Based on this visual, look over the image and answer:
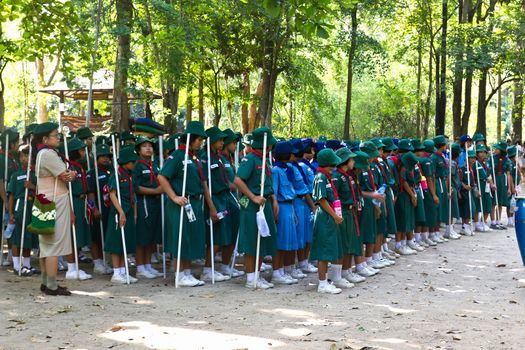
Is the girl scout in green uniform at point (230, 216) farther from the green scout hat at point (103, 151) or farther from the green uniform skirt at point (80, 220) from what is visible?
the green uniform skirt at point (80, 220)

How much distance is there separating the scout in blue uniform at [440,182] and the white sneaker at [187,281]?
597 cm

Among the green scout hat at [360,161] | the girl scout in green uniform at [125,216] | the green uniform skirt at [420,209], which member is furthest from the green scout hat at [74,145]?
the green uniform skirt at [420,209]

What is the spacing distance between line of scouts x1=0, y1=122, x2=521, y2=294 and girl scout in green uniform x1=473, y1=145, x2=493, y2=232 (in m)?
3.71

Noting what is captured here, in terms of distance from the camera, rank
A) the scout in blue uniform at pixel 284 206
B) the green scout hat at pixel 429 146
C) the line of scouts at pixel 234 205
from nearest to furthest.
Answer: the line of scouts at pixel 234 205, the scout in blue uniform at pixel 284 206, the green scout hat at pixel 429 146

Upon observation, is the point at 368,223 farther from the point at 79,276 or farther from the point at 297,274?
the point at 79,276

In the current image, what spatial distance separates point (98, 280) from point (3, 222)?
83.1 inches

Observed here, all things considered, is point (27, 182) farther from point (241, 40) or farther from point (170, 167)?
point (241, 40)

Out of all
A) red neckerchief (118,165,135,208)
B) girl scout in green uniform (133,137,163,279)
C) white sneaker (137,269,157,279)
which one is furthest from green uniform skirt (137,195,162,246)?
white sneaker (137,269,157,279)

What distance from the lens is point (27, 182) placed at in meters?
9.70

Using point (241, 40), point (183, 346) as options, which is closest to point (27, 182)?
point (183, 346)

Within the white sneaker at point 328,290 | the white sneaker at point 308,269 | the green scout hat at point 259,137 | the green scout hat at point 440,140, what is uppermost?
the green scout hat at point 440,140

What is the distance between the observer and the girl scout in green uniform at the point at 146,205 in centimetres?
977

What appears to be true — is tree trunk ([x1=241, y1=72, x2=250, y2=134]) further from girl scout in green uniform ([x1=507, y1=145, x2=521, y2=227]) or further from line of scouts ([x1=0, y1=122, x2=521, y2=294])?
line of scouts ([x1=0, y1=122, x2=521, y2=294])

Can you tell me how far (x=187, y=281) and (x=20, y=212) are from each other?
110 inches
